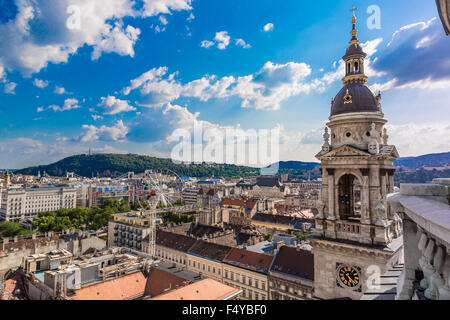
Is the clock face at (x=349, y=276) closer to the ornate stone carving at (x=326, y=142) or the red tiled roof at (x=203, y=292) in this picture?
the ornate stone carving at (x=326, y=142)

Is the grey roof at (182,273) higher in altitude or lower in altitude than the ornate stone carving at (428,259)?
lower

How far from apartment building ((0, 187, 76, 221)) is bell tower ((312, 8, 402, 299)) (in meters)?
126

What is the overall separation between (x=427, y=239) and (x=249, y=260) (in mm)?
35836

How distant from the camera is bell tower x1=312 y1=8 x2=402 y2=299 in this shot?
13754 mm

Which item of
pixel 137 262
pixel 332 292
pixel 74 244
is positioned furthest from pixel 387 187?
pixel 74 244

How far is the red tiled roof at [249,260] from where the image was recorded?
35.6 meters

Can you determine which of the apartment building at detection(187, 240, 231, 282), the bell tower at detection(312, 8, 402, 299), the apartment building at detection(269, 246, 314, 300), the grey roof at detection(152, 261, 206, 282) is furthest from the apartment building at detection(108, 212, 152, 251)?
the bell tower at detection(312, 8, 402, 299)

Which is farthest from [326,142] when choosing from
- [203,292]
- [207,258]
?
[207,258]

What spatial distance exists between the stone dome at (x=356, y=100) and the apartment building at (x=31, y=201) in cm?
12811

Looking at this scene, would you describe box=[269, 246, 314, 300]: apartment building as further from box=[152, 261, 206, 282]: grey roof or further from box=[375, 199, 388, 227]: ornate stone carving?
box=[375, 199, 388, 227]: ornate stone carving

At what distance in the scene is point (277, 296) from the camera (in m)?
33.5

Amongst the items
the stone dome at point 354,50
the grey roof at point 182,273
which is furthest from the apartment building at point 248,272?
the stone dome at point 354,50

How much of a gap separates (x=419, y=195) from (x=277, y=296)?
109ft
